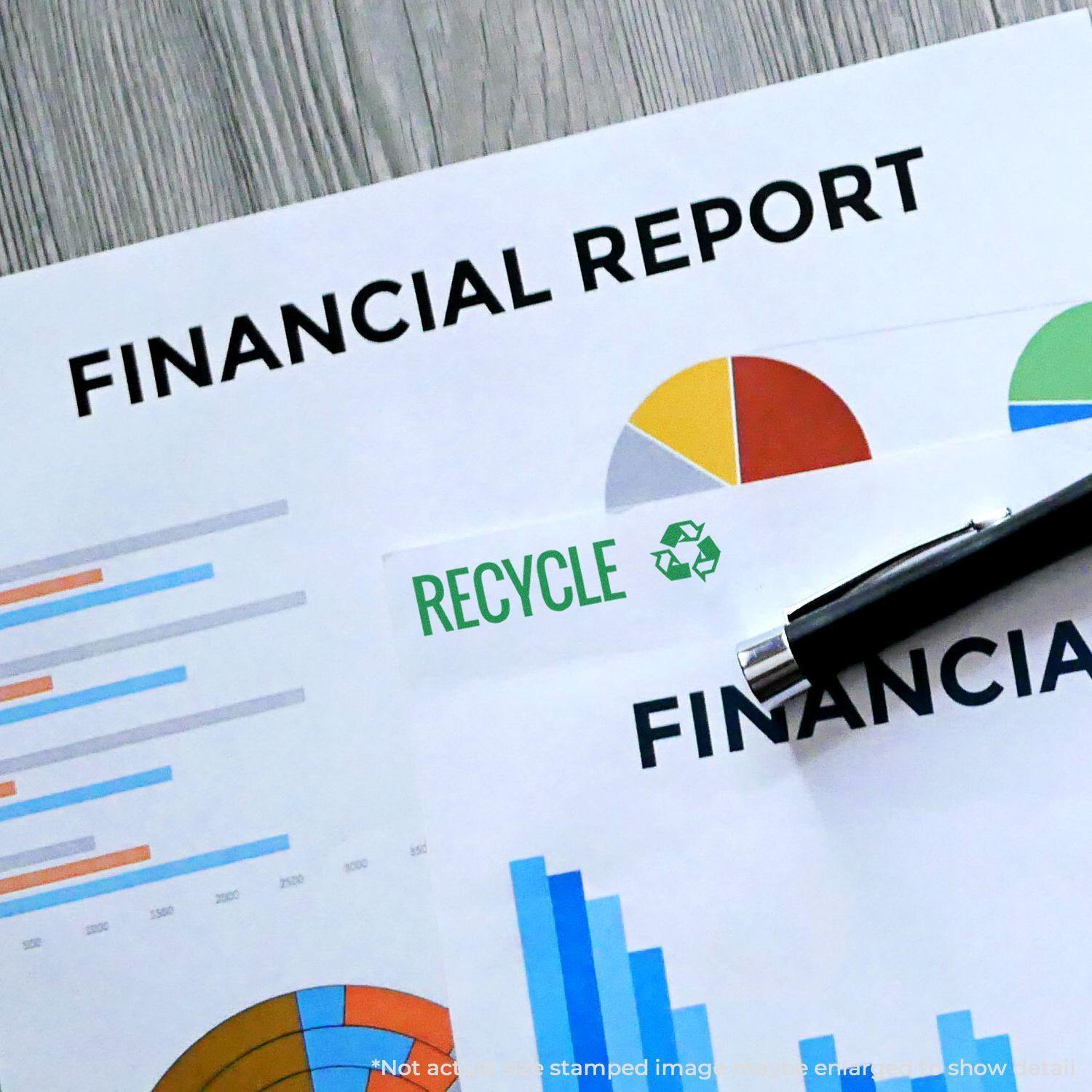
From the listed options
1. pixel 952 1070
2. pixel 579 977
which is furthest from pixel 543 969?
pixel 952 1070

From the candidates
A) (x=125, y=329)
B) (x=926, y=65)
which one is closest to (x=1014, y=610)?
(x=926, y=65)

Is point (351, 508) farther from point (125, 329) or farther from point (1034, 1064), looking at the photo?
point (1034, 1064)

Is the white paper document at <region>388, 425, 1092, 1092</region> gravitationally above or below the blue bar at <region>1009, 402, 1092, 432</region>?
below

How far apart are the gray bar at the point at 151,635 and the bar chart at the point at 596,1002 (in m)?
0.12

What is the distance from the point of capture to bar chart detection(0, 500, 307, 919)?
0.39m

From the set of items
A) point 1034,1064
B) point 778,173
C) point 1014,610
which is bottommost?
point 1034,1064

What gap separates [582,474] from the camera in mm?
374

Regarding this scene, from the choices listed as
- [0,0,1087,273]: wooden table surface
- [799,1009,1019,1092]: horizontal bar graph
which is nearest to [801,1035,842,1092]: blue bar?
[799,1009,1019,1092]: horizontal bar graph

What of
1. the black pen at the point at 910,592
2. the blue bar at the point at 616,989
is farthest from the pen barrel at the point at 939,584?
the blue bar at the point at 616,989

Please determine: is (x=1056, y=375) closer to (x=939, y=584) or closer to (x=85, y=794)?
(x=939, y=584)

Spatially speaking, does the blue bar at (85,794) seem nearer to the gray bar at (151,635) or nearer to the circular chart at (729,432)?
the gray bar at (151,635)

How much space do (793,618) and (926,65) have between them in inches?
7.5

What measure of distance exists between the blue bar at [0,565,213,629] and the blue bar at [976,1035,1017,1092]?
0.30m

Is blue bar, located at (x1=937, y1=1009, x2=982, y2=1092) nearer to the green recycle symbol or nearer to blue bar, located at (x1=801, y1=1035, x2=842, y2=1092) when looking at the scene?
blue bar, located at (x1=801, y1=1035, x2=842, y2=1092)
